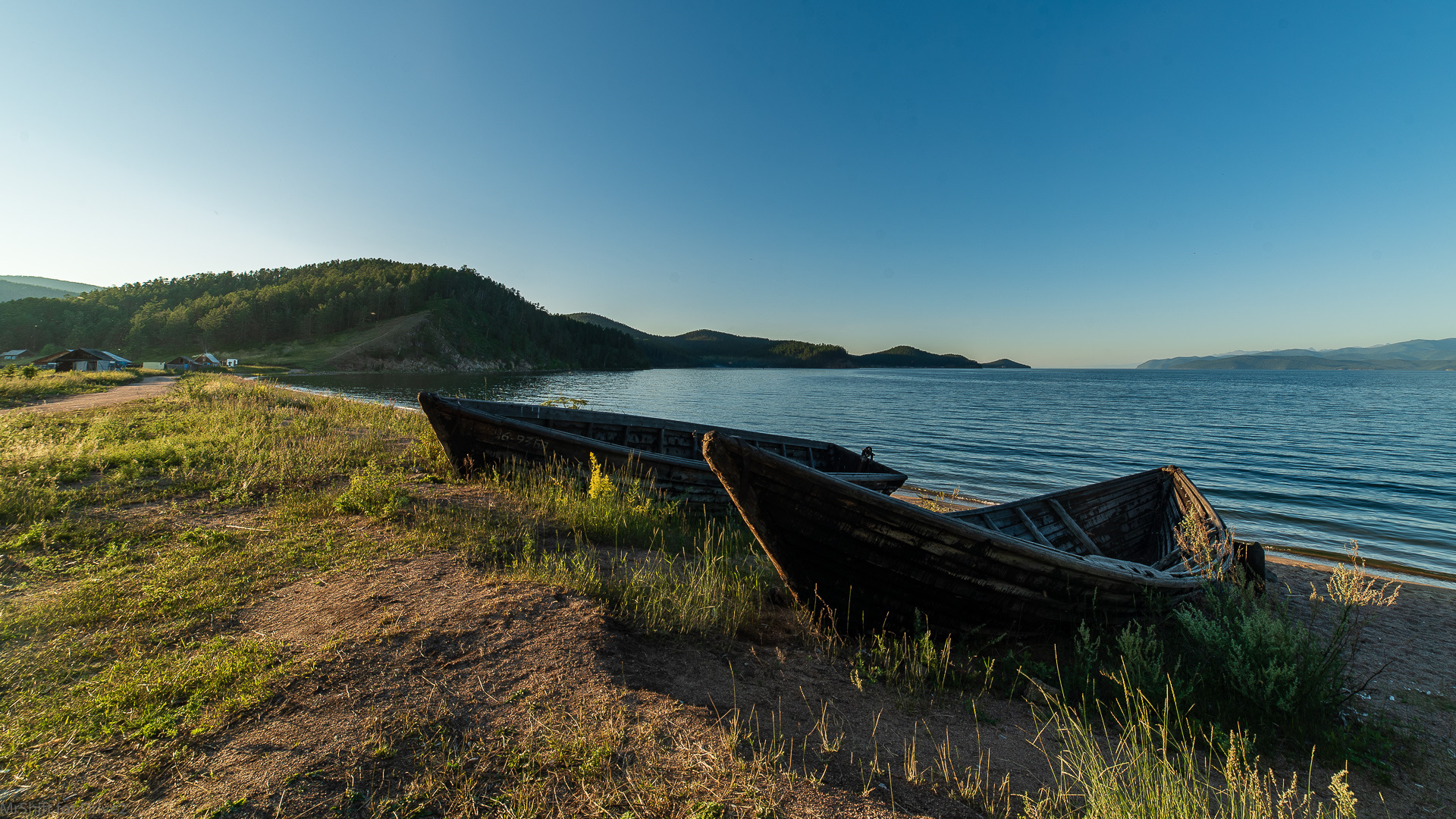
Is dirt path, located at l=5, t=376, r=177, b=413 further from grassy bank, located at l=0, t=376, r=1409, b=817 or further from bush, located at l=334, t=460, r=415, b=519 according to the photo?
bush, located at l=334, t=460, r=415, b=519

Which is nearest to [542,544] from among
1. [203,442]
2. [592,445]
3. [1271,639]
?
[592,445]

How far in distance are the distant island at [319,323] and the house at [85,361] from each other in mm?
27066

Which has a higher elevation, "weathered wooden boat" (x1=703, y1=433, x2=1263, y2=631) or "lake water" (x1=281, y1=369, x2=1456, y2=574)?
"weathered wooden boat" (x1=703, y1=433, x2=1263, y2=631)

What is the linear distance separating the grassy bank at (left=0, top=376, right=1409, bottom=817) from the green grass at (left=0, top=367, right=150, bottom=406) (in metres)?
18.8

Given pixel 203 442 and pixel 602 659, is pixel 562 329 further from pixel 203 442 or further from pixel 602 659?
pixel 602 659

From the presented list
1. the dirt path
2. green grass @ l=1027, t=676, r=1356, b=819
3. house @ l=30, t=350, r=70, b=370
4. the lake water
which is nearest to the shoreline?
the lake water

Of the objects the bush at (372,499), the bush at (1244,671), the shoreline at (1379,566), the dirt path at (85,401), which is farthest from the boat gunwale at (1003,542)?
the dirt path at (85,401)

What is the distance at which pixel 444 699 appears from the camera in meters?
3.28

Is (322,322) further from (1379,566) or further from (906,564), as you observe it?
(1379,566)

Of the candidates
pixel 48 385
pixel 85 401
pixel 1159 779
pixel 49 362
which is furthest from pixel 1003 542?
pixel 49 362

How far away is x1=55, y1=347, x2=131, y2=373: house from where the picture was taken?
55.5 meters

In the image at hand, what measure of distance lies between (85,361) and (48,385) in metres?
50.8

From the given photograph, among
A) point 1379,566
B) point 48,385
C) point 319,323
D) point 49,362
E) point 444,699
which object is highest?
point 319,323

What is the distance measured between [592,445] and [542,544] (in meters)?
2.37
